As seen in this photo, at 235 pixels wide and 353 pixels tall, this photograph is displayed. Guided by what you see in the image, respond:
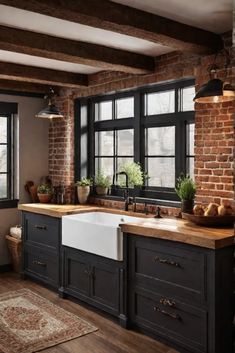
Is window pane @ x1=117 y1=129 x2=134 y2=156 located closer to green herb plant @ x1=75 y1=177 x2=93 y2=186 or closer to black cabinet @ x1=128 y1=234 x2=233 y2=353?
green herb plant @ x1=75 y1=177 x2=93 y2=186

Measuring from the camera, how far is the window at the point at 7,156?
5961mm

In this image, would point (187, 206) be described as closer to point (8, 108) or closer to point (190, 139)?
point (190, 139)

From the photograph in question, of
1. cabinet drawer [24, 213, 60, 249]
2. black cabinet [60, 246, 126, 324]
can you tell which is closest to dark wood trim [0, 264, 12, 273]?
cabinet drawer [24, 213, 60, 249]

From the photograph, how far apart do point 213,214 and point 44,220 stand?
2.29 metres

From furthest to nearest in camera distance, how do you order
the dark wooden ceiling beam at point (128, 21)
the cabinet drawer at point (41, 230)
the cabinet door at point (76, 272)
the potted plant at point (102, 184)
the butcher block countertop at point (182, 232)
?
the potted plant at point (102, 184) → the cabinet drawer at point (41, 230) → the cabinet door at point (76, 272) → the butcher block countertop at point (182, 232) → the dark wooden ceiling beam at point (128, 21)

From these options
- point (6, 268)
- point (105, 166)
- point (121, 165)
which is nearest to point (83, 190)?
point (105, 166)

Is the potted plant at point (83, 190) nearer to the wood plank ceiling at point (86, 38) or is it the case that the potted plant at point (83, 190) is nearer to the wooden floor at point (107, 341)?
→ the wood plank ceiling at point (86, 38)

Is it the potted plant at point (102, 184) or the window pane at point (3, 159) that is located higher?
the window pane at point (3, 159)

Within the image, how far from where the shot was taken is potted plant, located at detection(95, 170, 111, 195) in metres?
5.64

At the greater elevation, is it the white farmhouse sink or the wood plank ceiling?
the wood plank ceiling

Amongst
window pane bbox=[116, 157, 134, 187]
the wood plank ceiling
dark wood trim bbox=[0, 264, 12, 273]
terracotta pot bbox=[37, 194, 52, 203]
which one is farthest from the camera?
dark wood trim bbox=[0, 264, 12, 273]

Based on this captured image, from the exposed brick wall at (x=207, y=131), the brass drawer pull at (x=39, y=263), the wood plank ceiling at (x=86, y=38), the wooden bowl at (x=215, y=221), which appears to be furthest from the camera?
the brass drawer pull at (x=39, y=263)

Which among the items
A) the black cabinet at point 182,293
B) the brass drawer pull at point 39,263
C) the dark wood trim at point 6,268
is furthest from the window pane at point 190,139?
the dark wood trim at point 6,268

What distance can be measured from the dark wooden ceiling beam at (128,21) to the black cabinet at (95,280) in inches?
81.0
